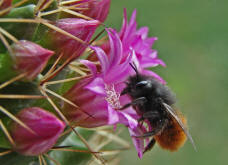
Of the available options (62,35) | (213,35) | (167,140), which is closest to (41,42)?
(62,35)

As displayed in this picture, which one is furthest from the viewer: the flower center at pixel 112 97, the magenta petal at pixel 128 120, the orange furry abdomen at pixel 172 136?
the orange furry abdomen at pixel 172 136

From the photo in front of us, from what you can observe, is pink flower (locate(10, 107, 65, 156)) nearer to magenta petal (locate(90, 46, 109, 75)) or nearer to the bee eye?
magenta petal (locate(90, 46, 109, 75))

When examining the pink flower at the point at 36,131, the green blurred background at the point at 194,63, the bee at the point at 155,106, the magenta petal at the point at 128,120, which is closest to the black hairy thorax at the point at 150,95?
the bee at the point at 155,106

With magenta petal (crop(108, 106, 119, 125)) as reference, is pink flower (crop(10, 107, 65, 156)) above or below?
below

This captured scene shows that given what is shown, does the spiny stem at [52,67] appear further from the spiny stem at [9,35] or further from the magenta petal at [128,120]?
the magenta petal at [128,120]

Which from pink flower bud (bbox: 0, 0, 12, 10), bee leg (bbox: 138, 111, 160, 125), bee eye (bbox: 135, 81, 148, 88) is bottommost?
bee leg (bbox: 138, 111, 160, 125)

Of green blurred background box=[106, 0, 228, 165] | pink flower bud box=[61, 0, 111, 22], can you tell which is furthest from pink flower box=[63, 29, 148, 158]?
green blurred background box=[106, 0, 228, 165]

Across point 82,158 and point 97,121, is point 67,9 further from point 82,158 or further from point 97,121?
point 82,158

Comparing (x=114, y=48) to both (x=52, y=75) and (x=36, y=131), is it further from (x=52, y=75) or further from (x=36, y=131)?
(x=36, y=131)
